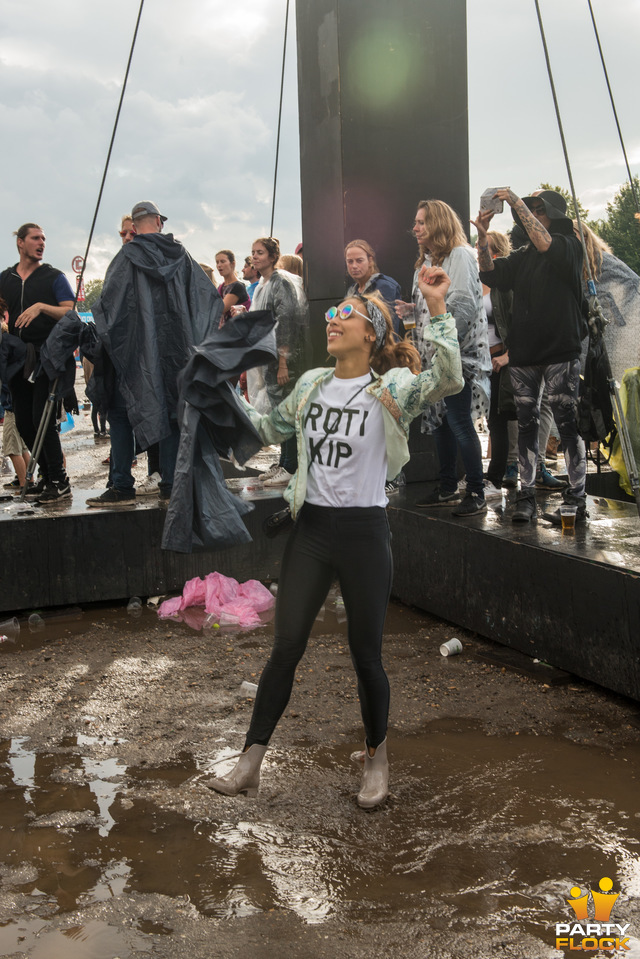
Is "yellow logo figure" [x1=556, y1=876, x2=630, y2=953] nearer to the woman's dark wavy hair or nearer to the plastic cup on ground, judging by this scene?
the woman's dark wavy hair

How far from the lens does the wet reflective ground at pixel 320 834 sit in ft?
9.55

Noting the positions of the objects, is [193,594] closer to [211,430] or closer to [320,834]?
[211,430]

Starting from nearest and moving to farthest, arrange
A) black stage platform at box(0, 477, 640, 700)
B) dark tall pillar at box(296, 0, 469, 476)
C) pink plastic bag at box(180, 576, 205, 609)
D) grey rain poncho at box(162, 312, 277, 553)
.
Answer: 1. grey rain poncho at box(162, 312, 277, 553)
2. black stage platform at box(0, 477, 640, 700)
3. pink plastic bag at box(180, 576, 205, 609)
4. dark tall pillar at box(296, 0, 469, 476)

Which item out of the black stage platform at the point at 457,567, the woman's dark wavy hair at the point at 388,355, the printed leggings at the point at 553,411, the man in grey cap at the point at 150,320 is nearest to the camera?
the woman's dark wavy hair at the point at 388,355

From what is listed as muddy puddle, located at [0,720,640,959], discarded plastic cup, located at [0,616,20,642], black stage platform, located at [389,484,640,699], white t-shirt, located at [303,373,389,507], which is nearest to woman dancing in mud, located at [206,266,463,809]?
white t-shirt, located at [303,373,389,507]

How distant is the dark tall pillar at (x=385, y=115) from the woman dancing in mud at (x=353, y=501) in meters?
3.89

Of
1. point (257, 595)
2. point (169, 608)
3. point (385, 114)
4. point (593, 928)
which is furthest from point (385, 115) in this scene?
point (593, 928)

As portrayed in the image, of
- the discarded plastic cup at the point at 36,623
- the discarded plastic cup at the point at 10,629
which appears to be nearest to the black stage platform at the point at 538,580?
the discarded plastic cup at the point at 36,623

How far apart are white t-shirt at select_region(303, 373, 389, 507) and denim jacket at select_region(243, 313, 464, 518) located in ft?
0.11

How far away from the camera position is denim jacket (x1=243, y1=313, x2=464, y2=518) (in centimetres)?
361

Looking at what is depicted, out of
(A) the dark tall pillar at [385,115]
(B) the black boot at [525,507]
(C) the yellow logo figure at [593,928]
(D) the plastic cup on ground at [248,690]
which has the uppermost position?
(A) the dark tall pillar at [385,115]

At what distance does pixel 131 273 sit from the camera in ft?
22.6

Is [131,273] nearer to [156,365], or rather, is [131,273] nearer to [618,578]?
[156,365]

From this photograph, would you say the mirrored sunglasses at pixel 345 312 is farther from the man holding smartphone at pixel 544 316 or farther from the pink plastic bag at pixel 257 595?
the pink plastic bag at pixel 257 595
